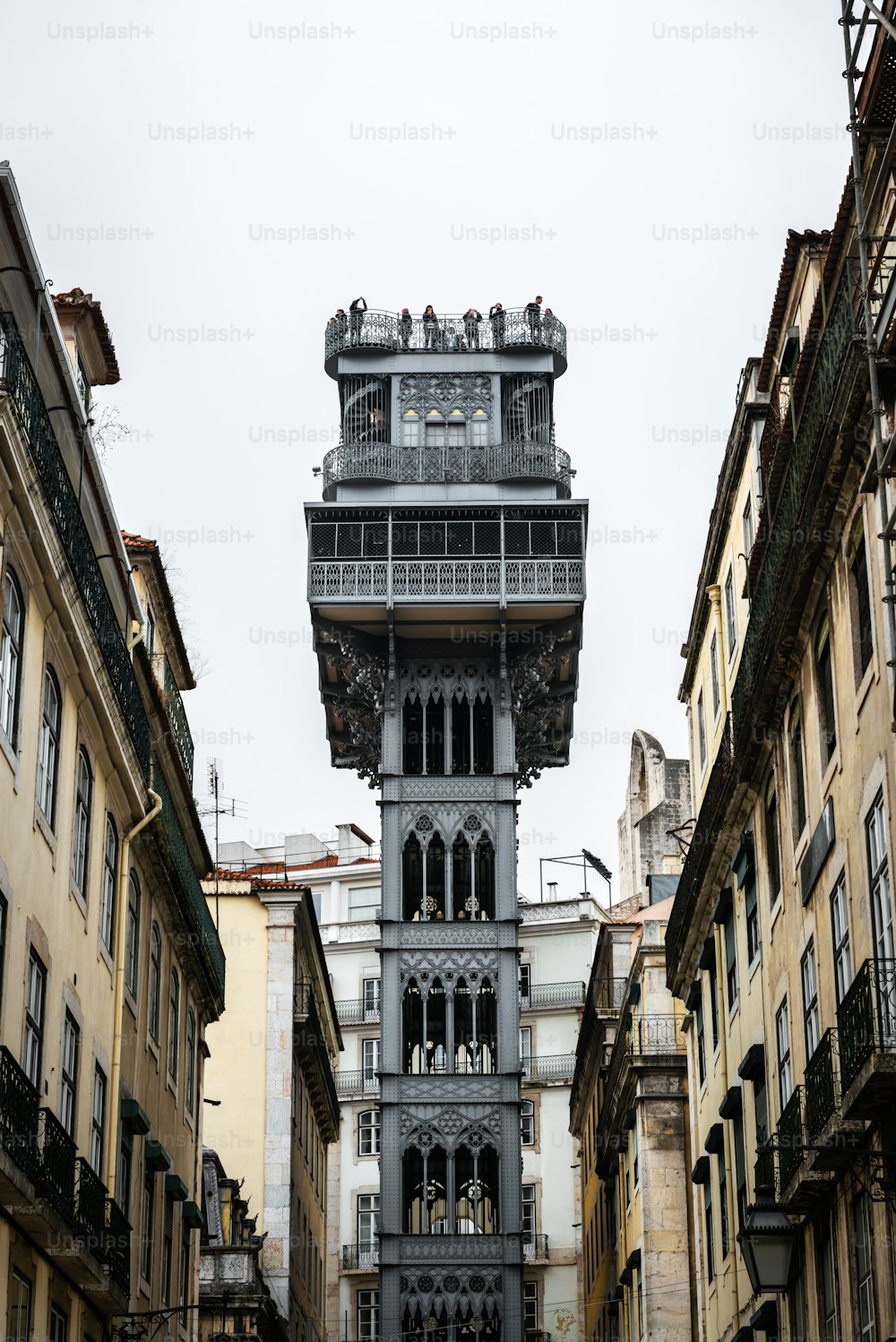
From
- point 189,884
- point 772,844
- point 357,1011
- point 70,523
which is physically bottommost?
point 772,844

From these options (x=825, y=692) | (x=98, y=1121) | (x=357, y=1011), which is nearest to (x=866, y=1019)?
(x=825, y=692)

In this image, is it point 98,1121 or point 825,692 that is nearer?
point 825,692

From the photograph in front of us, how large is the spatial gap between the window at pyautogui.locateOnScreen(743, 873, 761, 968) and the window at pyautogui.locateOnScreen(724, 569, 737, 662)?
12.1 feet

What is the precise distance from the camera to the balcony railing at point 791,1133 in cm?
2075

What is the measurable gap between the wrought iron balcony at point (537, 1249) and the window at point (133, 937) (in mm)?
40066

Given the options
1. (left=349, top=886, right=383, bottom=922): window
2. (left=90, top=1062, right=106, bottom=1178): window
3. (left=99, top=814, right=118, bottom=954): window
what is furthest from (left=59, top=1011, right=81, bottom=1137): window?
(left=349, top=886, right=383, bottom=922): window

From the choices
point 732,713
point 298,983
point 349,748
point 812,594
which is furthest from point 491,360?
point 812,594

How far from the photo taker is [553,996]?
71250 millimetres

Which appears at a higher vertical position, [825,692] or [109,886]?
[825,692]

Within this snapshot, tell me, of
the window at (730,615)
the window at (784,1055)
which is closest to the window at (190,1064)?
the window at (730,615)

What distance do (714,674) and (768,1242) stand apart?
1617 centimetres

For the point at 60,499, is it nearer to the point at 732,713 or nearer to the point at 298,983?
the point at 732,713

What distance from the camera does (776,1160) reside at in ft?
76.3

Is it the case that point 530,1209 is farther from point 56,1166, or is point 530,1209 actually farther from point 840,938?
point 56,1166
